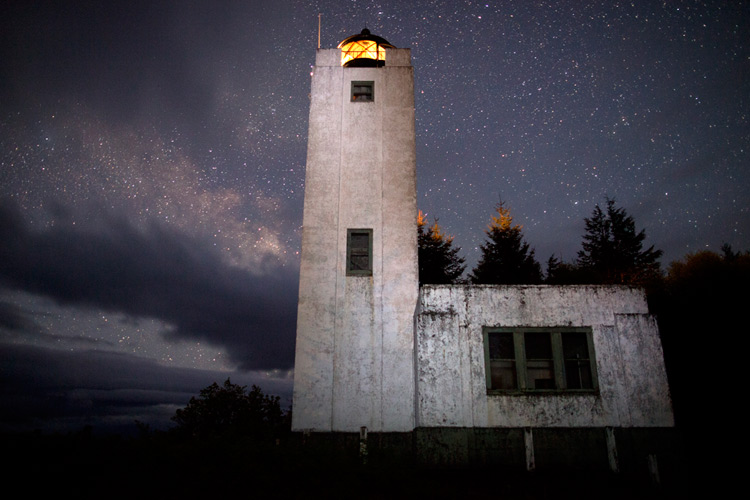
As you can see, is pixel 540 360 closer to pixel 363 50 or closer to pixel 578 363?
pixel 578 363

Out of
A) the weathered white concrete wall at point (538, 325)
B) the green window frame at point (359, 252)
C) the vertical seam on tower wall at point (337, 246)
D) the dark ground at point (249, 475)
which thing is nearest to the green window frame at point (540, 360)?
the weathered white concrete wall at point (538, 325)

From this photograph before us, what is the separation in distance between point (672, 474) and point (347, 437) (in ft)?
25.8

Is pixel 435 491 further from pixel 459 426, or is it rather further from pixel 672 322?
pixel 672 322

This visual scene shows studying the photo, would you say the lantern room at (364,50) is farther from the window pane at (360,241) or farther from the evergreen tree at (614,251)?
the evergreen tree at (614,251)

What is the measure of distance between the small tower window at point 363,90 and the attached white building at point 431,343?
1.23 metres

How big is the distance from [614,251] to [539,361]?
35.7 metres

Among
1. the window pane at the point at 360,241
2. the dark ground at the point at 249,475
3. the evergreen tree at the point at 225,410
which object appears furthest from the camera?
the evergreen tree at the point at 225,410

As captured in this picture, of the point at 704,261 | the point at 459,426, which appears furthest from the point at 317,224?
the point at 704,261

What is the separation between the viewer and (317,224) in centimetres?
1339

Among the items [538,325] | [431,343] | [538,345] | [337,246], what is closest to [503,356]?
[538,345]

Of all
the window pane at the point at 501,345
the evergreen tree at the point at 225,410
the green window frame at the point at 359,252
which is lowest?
the evergreen tree at the point at 225,410

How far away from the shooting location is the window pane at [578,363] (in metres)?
10.9

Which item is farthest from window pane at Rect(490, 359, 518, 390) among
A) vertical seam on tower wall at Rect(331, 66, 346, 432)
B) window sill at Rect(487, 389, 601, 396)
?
vertical seam on tower wall at Rect(331, 66, 346, 432)

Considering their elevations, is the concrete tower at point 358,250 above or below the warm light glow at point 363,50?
below
